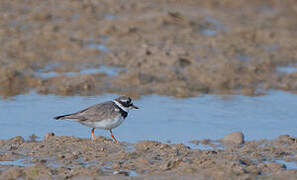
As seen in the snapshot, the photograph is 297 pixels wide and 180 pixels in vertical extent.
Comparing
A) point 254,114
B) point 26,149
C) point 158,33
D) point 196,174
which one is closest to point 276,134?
point 254,114

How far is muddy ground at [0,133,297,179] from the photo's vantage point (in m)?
7.29

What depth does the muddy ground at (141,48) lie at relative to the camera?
13.0m

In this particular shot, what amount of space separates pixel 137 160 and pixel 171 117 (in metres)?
3.18

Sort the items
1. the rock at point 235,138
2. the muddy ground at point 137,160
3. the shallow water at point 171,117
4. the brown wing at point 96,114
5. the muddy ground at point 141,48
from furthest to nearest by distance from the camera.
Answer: the muddy ground at point 141,48
the shallow water at point 171,117
the rock at point 235,138
the brown wing at point 96,114
the muddy ground at point 137,160

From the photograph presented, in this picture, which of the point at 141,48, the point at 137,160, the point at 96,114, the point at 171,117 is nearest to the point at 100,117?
the point at 96,114

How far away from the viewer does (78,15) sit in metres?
16.2

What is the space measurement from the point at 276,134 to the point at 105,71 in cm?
486

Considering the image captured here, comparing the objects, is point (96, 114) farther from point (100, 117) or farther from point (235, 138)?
point (235, 138)

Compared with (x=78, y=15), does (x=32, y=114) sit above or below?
below

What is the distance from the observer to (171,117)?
434 inches

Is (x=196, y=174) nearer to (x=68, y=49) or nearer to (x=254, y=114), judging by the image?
(x=254, y=114)

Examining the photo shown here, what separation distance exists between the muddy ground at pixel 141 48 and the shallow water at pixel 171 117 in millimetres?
636

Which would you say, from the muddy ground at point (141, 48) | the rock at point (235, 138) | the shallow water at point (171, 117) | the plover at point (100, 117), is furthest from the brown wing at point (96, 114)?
the muddy ground at point (141, 48)

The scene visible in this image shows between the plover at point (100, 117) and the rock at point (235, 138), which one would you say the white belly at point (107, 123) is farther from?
the rock at point (235, 138)
